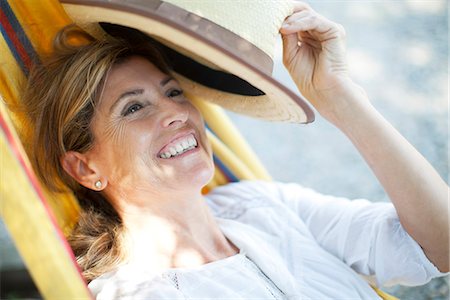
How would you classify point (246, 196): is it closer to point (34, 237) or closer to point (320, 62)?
point (320, 62)

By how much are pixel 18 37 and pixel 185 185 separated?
614mm

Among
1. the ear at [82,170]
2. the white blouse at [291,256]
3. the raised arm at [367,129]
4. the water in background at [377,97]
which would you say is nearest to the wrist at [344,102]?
the raised arm at [367,129]

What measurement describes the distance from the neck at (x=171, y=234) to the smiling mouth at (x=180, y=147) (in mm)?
119

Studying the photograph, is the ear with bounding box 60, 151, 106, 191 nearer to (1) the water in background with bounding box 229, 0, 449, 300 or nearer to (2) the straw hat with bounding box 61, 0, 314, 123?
(2) the straw hat with bounding box 61, 0, 314, 123

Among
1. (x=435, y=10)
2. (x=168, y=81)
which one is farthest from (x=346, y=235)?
(x=435, y=10)

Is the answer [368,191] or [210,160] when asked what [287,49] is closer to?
[210,160]

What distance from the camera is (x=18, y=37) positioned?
67.3 inches

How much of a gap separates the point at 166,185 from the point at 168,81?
31 centimetres

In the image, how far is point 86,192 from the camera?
1873mm

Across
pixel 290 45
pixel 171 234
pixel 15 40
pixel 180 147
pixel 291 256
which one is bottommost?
pixel 291 256

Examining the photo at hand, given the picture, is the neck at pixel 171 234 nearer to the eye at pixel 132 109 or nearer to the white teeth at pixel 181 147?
the white teeth at pixel 181 147

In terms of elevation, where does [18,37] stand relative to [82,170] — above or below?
above

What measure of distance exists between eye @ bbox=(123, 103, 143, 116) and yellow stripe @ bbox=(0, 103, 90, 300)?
57 centimetres

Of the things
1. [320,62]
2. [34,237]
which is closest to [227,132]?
[320,62]
